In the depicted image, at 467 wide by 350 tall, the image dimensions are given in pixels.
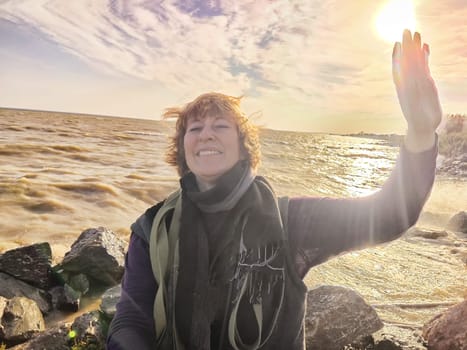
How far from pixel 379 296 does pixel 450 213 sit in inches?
435

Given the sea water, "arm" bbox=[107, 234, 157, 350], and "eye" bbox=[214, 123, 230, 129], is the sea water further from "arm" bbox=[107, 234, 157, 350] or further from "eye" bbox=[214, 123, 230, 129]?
"arm" bbox=[107, 234, 157, 350]

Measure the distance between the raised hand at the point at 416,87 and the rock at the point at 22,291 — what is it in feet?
19.0

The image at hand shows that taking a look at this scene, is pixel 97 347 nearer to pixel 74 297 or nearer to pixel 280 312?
pixel 74 297

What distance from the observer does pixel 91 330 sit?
4133mm

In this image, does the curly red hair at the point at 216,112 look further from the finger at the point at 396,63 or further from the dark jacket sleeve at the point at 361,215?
the finger at the point at 396,63

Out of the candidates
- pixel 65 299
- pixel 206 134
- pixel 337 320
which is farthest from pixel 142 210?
pixel 206 134

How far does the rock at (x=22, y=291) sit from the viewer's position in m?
5.43

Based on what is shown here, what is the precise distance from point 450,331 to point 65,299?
5.39 metres

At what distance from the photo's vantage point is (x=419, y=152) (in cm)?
169

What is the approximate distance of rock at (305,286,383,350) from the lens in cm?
423

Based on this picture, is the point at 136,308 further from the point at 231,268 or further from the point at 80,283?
the point at 80,283

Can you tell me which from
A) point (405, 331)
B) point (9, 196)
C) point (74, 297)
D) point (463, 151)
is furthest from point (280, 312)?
point (463, 151)

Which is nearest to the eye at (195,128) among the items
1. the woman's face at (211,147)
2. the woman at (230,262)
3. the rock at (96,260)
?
the woman's face at (211,147)

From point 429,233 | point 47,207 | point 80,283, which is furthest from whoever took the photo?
point 47,207
